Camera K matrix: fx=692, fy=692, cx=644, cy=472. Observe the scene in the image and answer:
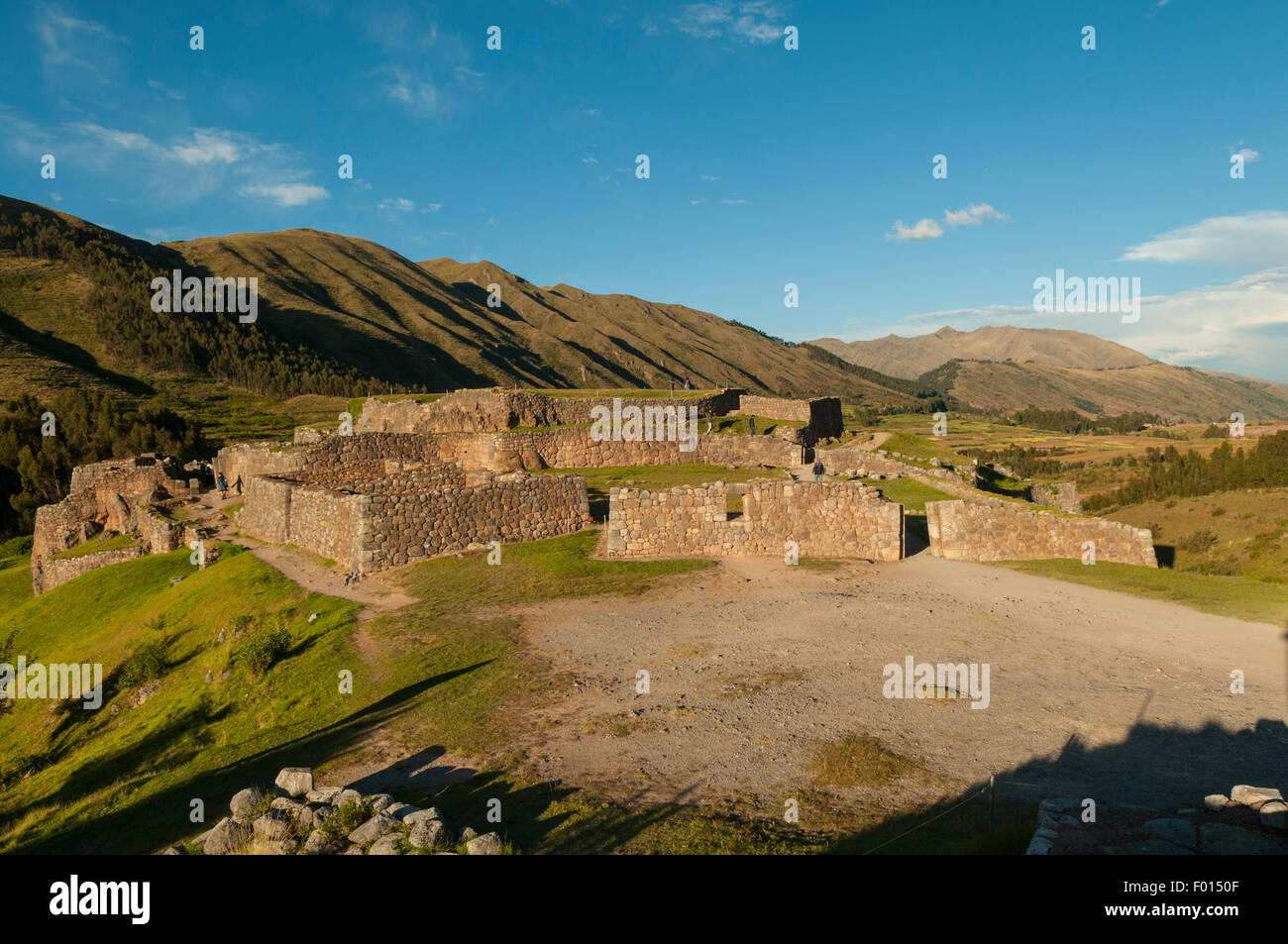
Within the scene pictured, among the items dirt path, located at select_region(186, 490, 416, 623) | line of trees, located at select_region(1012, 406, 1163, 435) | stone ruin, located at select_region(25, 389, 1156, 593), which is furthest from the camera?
line of trees, located at select_region(1012, 406, 1163, 435)

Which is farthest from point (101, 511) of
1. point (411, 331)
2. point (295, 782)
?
point (411, 331)

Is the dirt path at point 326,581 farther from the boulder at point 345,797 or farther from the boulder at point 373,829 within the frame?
the boulder at point 373,829

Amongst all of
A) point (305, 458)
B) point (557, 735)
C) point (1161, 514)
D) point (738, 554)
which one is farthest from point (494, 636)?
point (1161, 514)

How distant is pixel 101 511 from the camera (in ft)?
97.6

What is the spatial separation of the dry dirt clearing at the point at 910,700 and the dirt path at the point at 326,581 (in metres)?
3.33

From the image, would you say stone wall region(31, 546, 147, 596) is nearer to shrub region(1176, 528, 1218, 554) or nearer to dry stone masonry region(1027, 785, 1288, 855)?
dry stone masonry region(1027, 785, 1288, 855)

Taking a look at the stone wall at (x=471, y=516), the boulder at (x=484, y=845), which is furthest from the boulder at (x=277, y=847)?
the stone wall at (x=471, y=516)

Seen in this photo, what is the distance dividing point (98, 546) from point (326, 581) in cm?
1694

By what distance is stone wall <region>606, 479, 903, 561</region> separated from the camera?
18219 mm

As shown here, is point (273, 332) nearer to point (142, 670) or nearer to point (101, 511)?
point (101, 511)

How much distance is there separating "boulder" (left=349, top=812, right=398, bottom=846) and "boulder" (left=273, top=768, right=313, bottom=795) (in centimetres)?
138

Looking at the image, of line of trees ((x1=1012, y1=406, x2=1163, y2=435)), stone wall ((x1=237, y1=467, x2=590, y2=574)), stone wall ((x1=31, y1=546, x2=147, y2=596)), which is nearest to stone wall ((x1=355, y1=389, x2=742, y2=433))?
stone wall ((x1=237, y1=467, x2=590, y2=574))
